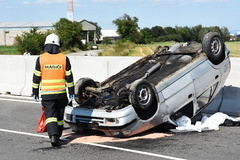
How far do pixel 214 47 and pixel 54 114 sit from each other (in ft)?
11.2

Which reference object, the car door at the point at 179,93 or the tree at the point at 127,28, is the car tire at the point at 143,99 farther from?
the tree at the point at 127,28

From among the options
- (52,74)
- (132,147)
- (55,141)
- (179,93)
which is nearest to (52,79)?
(52,74)

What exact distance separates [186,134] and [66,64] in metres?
2.41

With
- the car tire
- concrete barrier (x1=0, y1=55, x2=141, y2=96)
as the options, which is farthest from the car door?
concrete barrier (x1=0, y1=55, x2=141, y2=96)

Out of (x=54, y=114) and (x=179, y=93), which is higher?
(x=179, y=93)

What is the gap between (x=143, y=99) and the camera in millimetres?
7113

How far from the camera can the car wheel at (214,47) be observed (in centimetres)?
806

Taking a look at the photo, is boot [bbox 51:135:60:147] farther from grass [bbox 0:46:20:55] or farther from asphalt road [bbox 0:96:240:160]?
grass [bbox 0:46:20:55]

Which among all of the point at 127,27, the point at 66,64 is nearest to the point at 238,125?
the point at 66,64

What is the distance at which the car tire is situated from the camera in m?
6.93

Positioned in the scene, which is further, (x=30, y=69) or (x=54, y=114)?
(x=30, y=69)

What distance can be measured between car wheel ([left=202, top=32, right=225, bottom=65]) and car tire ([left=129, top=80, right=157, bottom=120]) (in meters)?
1.59

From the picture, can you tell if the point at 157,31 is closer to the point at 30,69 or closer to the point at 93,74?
the point at 30,69

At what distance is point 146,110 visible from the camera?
23.5 ft
